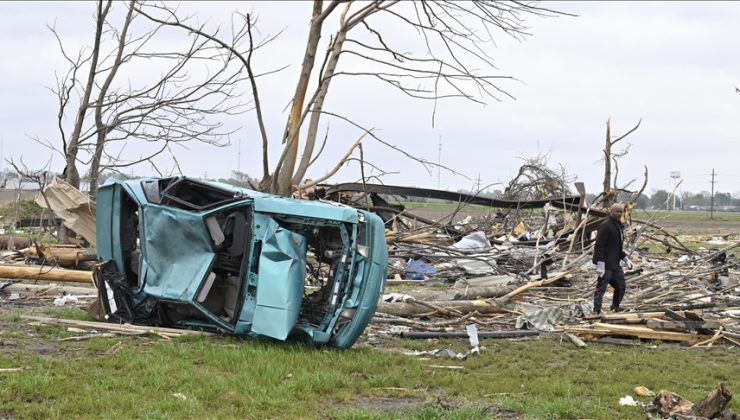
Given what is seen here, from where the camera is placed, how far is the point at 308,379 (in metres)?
6.97

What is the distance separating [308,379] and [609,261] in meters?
6.56

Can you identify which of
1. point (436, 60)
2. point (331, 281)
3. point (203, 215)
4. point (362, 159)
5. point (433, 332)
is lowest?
point (433, 332)

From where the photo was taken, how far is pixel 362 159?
46.0 ft

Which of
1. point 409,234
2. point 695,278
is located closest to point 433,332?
point 695,278

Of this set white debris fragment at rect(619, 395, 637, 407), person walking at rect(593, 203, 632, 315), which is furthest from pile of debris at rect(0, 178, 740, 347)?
white debris fragment at rect(619, 395, 637, 407)

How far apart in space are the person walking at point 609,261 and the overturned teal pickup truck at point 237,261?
4636mm

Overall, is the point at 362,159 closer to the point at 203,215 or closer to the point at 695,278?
the point at 203,215

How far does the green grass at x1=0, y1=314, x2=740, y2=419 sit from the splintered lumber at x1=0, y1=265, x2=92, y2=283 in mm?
4051

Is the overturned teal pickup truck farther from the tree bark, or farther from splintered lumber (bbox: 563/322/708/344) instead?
the tree bark

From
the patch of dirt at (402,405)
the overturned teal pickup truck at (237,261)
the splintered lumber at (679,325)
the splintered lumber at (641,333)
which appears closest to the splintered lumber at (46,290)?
the overturned teal pickup truck at (237,261)

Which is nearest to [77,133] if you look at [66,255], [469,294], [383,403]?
[66,255]

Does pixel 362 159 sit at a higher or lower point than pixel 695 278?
higher

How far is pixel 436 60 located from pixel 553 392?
6385mm

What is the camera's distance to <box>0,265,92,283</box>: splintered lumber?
13453 mm
